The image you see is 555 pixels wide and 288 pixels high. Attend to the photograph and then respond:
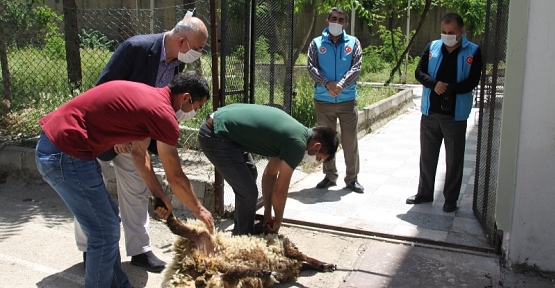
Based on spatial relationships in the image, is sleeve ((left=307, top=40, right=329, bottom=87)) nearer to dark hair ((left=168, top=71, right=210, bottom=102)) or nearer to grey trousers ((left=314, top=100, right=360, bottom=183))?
grey trousers ((left=314, top=100, right=360, bottom=183))

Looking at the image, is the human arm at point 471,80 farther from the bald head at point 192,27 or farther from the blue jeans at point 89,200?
the blue jeans at point 89,200

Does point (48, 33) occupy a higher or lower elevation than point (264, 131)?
higher

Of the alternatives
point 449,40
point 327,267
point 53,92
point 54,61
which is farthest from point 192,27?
point 54,61

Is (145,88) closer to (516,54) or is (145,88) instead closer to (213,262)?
(213,262)

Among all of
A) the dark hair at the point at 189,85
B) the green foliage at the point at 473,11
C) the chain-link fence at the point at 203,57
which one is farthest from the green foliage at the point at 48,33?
the green foliage at the point at 473,11

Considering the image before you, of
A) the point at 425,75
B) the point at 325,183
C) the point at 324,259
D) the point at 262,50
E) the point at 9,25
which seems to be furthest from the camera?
the point at 9,25

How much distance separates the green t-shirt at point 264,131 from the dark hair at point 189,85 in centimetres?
68

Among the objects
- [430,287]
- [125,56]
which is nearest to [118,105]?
[125,56]

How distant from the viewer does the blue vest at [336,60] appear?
6.33 meters

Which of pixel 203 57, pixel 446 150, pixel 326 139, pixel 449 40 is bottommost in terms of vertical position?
pixel 446 150

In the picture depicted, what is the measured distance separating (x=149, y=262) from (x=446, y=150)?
3.09 metres

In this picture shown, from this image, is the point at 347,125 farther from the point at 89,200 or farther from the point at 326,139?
the point at 89,200

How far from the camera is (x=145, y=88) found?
338 cm

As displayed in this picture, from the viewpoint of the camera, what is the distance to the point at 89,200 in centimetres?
330
